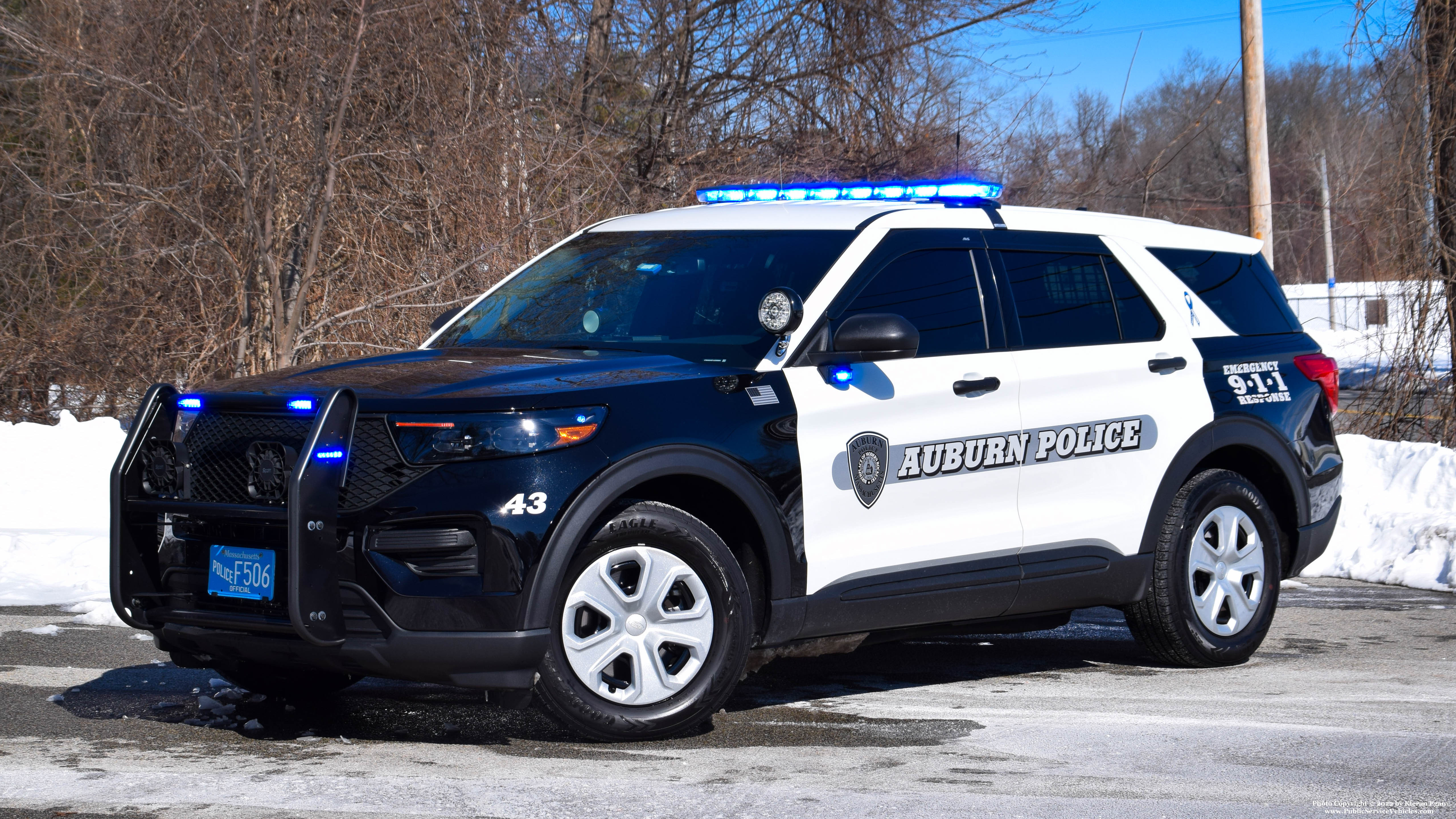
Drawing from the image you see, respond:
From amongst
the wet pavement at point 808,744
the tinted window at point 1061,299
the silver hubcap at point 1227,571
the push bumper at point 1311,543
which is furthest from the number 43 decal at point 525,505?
the push bumper at point 1311,543

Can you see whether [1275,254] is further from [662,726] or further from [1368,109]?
[662,726]

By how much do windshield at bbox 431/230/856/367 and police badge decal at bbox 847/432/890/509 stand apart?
1.53 feet

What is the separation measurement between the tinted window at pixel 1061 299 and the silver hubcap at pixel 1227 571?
3.38 feet

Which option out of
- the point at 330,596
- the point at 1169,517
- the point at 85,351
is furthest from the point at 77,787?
the point at 85,351

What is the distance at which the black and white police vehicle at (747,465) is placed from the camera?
468 cm

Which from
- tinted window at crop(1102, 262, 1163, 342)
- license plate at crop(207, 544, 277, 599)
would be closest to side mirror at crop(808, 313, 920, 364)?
tinted window at crop(1102, 262, 1163, 342)

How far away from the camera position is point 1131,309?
6688 mm

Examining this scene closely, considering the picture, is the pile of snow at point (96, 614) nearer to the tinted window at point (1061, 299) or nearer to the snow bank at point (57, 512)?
the snow bank at point (57, 512)

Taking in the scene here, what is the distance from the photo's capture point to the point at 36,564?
877 cm

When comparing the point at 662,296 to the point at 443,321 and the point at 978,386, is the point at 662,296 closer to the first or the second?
the point at 443,321

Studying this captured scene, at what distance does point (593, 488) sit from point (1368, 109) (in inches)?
450

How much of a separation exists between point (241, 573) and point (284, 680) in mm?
1090

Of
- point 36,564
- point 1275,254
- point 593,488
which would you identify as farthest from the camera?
point 1275,254

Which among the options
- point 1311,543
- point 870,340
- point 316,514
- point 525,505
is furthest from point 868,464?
point 1311,543
